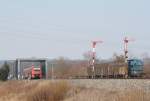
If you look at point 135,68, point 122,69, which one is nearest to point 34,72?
point 122,69

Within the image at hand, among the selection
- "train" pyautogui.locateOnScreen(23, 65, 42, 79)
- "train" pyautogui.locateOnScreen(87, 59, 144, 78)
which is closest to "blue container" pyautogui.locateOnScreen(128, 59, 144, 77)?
"train" pyautogui.locateOnScreen(87, 59, 144, 78)

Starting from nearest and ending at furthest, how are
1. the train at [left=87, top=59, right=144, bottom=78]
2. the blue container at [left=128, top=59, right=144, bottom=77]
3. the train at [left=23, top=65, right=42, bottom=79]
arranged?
1. the train at [left=87, top=59, right=144, bottom=78]
2. the blue container at [left=128, top=59, right=144, bottom=77]
3. the train at [left=23, top=65, right=42, bottom=79]

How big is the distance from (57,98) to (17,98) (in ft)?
22.7

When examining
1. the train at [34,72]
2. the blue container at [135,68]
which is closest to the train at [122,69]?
the blue container at [135,68]

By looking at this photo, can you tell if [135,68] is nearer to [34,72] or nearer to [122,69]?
[122,69]

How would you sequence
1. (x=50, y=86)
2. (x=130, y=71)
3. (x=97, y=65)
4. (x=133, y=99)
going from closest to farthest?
(x=133, y=99), (x=50, y=86), (x=130, y=71), (x=97, y=65)

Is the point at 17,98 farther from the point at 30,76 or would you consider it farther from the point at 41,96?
the point at 30,76

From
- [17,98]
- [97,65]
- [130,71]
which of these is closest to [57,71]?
[97,65]

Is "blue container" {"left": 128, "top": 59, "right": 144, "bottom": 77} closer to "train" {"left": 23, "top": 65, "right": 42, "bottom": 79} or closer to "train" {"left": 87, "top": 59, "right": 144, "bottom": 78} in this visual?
"train" {"left": 87, "top": 59, "right": 144, "bottom": 78}

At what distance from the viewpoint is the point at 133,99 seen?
43.9 ft

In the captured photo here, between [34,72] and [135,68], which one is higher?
[135,68]

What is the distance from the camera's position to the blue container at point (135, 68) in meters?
53.8

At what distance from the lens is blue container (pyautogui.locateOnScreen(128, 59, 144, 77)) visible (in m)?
53.8

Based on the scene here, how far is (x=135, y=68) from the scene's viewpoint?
2144 inches
